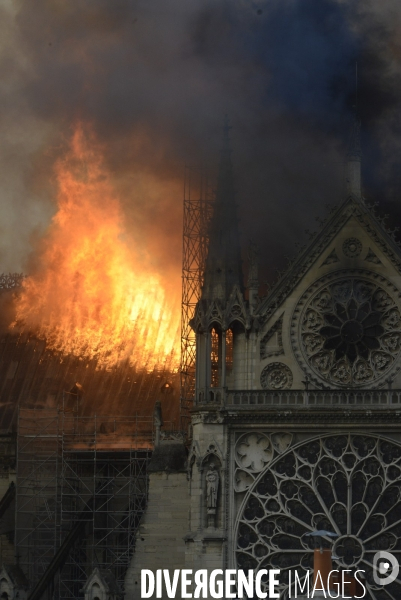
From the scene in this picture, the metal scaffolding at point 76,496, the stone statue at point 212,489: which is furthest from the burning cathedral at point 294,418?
the metal scaffolding at point 76,496

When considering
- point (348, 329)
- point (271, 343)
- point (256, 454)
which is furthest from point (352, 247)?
point (256, 454)

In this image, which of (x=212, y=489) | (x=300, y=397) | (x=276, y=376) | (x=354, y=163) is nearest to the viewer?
(x=212, y=489)

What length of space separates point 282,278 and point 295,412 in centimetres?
362

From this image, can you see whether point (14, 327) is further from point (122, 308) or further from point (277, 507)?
point (277, 507)

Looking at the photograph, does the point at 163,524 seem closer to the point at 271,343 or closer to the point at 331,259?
the point at 271,343

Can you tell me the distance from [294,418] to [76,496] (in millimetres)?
8380

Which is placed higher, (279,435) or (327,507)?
(279,435)

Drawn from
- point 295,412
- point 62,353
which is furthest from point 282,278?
point 62,353

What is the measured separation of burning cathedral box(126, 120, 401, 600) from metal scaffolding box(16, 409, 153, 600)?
2.76 m

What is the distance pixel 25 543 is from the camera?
5462 centimetres

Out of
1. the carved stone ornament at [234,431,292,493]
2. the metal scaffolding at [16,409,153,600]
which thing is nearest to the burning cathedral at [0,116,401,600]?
the carved stone ornament at [234,431,292,493]

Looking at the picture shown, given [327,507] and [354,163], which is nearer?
[327,507]

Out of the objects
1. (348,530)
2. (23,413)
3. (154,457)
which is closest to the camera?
(348,530)

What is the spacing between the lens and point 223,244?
168 feet
